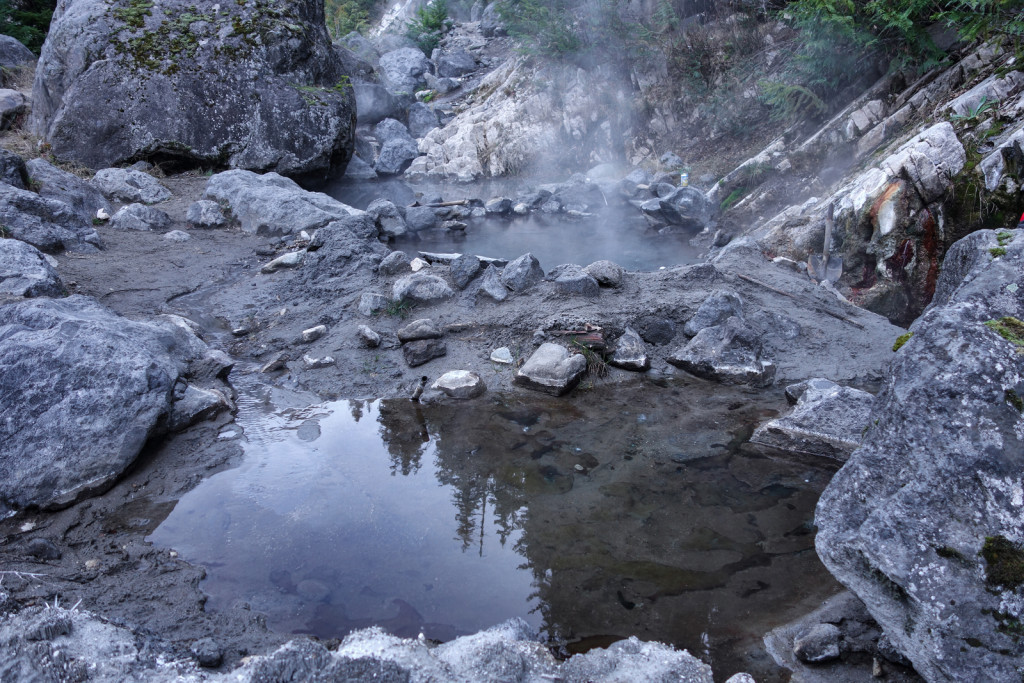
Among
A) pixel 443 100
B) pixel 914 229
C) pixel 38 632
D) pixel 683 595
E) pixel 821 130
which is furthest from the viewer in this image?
pixel 443 100

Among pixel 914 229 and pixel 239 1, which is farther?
pixel 239 1

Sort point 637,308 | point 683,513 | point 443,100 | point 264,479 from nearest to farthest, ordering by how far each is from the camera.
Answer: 1. point 683,513
2. point 264,479
3. point 637,308
4. point 443,100

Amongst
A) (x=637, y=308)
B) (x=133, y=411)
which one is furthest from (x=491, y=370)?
(x=133, y=411)

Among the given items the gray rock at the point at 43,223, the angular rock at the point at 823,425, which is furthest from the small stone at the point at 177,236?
the angular rock at the point at 823,425

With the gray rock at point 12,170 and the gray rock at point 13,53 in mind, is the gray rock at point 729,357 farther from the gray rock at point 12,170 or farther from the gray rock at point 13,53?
the gray rock at point 13,53

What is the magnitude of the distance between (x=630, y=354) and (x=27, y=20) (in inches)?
791

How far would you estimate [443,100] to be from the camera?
19688mm

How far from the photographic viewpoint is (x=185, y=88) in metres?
9.69

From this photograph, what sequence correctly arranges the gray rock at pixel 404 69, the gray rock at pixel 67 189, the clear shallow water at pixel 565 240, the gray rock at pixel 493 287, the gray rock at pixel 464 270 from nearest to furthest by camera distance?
the gray rock at pixel 493 287
the gray rock at pixel 464 270
the gray rock at pixel 67 189
the clear shallow water at pixel 565 240
the gray rock at pixel 404 69

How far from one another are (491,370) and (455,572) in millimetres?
2014

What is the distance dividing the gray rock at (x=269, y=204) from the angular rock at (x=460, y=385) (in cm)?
400

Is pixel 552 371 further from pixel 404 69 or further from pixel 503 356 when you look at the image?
pixel 404 69

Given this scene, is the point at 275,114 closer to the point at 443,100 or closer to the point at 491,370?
the point at 491,370

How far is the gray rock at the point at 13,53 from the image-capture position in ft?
47.4
